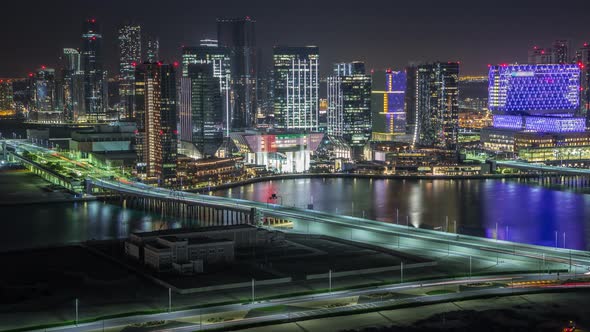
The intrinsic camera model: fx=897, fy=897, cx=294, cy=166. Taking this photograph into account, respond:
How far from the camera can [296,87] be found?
56719mm

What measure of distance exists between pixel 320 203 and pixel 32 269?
1333cm

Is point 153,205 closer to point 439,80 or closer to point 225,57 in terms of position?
point 439,80

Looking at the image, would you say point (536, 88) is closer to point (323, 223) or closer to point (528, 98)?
point (528, 98)

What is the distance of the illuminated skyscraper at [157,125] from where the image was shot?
3619cm

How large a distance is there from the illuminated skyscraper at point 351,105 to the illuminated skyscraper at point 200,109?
7405 millimetres

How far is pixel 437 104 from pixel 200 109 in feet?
43.2

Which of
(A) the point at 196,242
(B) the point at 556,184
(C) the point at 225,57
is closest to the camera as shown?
(A) the point at 196,242

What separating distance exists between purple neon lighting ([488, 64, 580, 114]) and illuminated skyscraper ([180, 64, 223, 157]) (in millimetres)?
16042

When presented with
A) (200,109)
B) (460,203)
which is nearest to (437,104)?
(200,109)

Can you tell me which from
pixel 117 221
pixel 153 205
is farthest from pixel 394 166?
pixel 117 221

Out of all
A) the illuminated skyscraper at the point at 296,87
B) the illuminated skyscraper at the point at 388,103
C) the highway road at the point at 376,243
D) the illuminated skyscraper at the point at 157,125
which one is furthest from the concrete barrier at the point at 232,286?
the illuminated skyscraper at the point at 296,87

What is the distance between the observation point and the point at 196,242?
59.2ft

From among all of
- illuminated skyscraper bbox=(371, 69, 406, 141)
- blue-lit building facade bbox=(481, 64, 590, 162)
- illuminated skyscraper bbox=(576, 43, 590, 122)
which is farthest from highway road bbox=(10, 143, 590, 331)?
illuminated skyscraper bbox=(576, 43, 590, 122)

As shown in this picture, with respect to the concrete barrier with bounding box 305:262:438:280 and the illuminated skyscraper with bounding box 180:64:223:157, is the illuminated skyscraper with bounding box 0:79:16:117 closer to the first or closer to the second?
the illuminated skyscraper with bounding box 180:64:223:157
